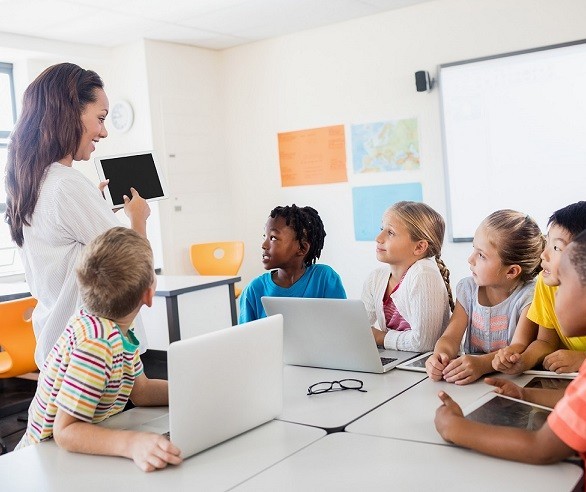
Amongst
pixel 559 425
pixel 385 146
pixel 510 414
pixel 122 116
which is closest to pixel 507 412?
pixel 510 414

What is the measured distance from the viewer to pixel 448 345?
185 centimetres

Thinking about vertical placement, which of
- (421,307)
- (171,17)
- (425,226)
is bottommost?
(421,307)

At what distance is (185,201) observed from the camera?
526 cm

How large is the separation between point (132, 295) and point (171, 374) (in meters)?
0.26

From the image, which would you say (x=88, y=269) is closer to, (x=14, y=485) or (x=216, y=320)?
(x=14, y=485)

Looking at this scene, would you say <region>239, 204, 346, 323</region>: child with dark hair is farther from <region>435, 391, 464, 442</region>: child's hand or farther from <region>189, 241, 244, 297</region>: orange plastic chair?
<region>189, 241, 244, 297</region>: orange plastic chair

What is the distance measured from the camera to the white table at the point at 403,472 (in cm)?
107

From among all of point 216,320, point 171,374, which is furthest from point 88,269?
point 216,320

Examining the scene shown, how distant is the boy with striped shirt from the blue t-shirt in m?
0.99

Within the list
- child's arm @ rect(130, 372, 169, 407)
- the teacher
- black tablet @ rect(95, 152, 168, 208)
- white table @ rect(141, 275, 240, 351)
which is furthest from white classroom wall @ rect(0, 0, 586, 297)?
child's arm @ rect(130, 372, 169, 407)

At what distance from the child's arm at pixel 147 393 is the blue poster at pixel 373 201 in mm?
3297

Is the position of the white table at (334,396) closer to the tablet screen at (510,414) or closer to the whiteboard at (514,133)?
the tablet screen at (510,414)

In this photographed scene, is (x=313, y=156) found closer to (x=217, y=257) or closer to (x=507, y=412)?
(x=217, y=257)

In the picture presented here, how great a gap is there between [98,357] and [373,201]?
3675mm
